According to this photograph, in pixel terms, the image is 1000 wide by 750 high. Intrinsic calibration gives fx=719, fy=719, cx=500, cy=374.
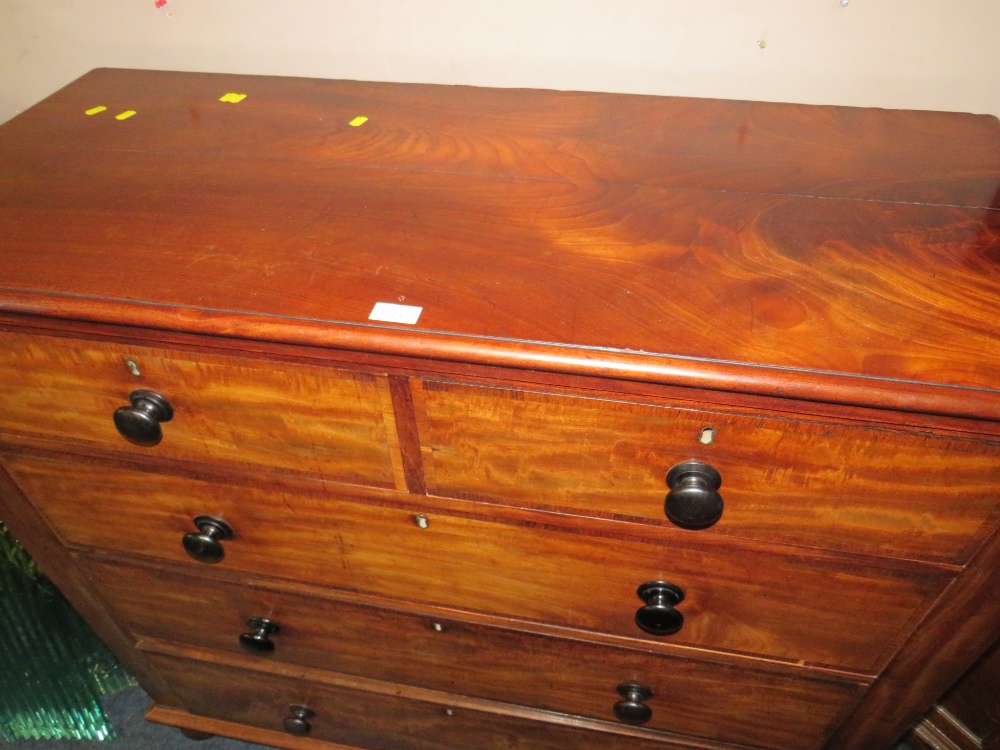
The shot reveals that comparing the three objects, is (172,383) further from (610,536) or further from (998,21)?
(998,21)

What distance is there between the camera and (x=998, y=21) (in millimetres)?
873

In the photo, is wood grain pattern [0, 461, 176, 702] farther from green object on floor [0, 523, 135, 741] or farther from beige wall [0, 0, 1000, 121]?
beige wall [0, 0, 1000, 121]

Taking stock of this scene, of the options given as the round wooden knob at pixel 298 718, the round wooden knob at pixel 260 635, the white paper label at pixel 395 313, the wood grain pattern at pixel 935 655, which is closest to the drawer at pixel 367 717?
the round wooden knob at pixel 298 718

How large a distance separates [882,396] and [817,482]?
12cm

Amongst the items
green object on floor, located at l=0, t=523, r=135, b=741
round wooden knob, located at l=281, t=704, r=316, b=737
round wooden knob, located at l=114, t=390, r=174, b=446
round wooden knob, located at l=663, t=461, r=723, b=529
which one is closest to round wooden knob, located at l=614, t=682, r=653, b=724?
round wooden knob, located at l=663, t=461, r=723, b=529

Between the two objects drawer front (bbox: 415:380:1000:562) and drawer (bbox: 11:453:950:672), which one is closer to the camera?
drawer front (bbox: 415:380:1000:562)

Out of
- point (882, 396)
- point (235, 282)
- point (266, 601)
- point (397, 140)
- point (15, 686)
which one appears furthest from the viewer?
point (15, 686)

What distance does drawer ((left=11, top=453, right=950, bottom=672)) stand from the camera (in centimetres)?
75

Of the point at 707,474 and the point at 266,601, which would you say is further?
the point at 266,601

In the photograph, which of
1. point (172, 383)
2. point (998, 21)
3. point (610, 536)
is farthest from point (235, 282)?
point (998, 21)

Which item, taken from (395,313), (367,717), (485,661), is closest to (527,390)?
(395,313)

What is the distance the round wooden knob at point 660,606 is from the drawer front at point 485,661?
118mm

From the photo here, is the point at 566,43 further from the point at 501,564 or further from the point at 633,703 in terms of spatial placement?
the point at 633,703

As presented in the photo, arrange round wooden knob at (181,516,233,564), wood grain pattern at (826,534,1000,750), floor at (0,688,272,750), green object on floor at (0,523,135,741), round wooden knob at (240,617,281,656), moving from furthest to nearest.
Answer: floor at (0,688,272,750), green object on floor at (0,523,135,741), round wooden knob at (240,617,281,656), round wooden knob at (181,516,233,564), wood grain pattern at (826,534,1000,750)
